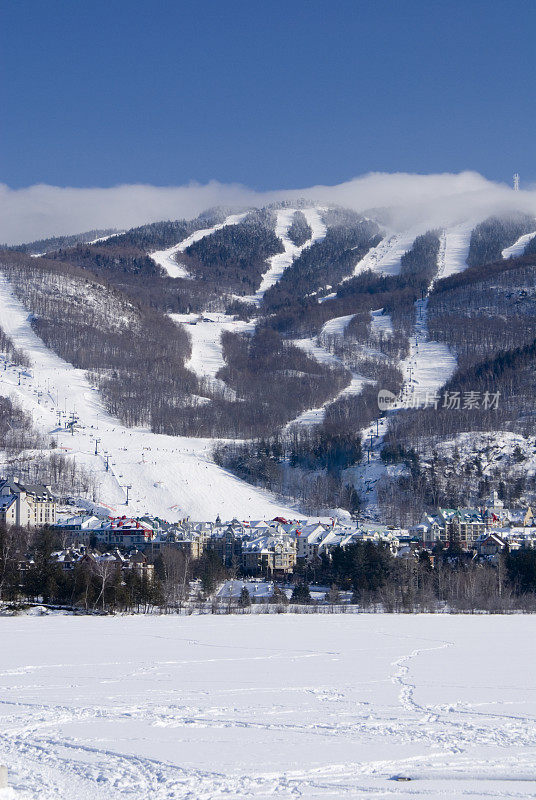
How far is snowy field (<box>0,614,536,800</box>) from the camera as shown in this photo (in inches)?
567

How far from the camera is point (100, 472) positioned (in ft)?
493

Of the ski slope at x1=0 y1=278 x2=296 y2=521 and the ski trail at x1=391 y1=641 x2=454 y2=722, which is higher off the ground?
the ski slope at x1=0 y1=278 x2=296 y2=521

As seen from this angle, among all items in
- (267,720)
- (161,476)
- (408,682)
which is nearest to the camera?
(267,720)

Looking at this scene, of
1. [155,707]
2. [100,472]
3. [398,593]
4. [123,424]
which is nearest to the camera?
[155,707]

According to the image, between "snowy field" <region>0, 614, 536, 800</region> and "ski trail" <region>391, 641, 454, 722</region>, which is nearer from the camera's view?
"snowy field" <region>0, 614, 536, 800</region>

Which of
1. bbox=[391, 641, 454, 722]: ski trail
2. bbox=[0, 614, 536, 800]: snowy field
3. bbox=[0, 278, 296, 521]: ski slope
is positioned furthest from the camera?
bbox=[0, 278, 296, 521]: ski slope

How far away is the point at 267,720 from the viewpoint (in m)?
19.3

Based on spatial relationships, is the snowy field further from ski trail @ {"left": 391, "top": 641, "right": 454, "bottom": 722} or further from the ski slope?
the ski slope

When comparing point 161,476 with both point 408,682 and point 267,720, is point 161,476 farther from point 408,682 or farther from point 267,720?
point 267,720

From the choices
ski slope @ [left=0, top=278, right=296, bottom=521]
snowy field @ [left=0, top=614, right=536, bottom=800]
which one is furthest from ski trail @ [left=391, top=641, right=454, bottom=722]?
ski slope @ [left=0, top=278, right=296, bottom=521]

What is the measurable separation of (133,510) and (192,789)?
125 m

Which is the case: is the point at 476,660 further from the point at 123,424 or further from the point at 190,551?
the point at 123,424

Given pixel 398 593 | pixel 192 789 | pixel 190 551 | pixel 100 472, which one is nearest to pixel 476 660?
pixel 192 789

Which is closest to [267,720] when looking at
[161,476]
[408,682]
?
[408,682]
